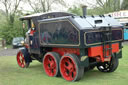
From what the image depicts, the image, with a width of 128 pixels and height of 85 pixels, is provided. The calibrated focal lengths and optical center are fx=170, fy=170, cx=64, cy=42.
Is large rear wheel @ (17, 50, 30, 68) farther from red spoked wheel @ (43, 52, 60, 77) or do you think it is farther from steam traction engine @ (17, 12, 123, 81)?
red spoked wheel @ (43, 52, 60, 77)

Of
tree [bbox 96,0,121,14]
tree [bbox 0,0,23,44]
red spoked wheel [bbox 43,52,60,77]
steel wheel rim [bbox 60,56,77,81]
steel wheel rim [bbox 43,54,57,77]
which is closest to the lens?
steel wheel rim [bbox 60,56,77,81]

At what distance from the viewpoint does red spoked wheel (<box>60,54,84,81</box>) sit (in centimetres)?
453

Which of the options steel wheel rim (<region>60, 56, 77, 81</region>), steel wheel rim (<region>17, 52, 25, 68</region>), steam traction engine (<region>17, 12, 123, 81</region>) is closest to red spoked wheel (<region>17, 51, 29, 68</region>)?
steel wheel rim (<region>17, 52, 25, 68</region>)

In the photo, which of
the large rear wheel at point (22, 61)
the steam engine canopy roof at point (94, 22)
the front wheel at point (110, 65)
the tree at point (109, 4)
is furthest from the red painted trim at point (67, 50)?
the tree at point (109, 4)

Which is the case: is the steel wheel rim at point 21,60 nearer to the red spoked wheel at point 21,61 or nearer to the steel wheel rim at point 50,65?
the red spoked wheel at point 21,61

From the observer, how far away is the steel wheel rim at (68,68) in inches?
188

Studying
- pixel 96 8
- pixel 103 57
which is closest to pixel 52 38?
pixel 103 57

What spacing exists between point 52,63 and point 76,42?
4.58 feet

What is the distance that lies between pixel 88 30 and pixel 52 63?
1778 millimetres

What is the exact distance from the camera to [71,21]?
175 inches

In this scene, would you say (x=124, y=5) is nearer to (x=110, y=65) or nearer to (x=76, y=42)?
(x=110, y=65)

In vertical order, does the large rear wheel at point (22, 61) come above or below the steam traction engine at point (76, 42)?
below

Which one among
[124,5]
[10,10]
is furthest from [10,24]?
[124,5]

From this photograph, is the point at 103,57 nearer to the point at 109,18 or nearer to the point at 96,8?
the point at 109,18
